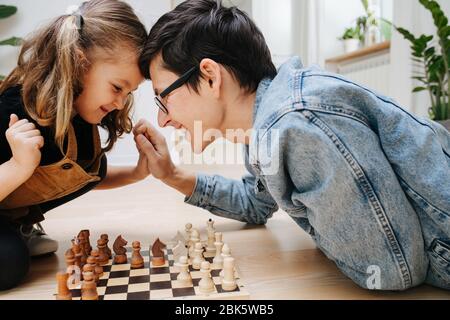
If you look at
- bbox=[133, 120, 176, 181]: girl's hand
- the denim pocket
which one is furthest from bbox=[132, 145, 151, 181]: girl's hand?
the denim pocket

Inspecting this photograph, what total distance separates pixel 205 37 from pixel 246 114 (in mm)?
216

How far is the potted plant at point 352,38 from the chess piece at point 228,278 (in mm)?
2864

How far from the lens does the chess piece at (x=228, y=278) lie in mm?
856

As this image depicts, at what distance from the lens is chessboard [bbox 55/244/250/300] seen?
2.71ft

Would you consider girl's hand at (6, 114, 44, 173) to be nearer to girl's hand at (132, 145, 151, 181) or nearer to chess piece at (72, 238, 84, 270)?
chess piece at (72, 238, 84, 270)

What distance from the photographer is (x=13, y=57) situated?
119 inches

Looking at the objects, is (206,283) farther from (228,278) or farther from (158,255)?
(158,255)

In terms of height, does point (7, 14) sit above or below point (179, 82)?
above

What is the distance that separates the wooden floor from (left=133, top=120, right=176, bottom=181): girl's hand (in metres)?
0.22

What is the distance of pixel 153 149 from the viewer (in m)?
1.29

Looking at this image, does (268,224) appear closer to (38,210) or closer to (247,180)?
(247,180)

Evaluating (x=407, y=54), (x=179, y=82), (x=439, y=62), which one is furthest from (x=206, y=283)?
(x=407, y=54)

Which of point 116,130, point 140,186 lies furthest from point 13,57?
point 116,130

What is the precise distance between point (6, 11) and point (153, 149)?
237 cm
